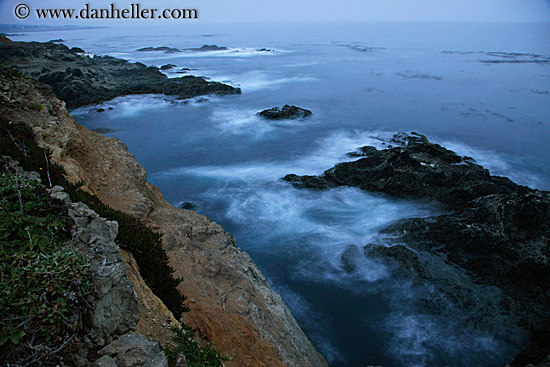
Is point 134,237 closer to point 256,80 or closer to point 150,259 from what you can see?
point 150,259

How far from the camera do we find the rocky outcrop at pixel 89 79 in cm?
3291

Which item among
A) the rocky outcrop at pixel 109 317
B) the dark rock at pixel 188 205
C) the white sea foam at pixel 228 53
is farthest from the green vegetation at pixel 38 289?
the white sea foam at pixel 228 53

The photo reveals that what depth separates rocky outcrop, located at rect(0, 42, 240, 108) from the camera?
108ft

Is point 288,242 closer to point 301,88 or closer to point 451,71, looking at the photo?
point 301,88

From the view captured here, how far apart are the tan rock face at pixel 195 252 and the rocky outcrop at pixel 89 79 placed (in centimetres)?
2487

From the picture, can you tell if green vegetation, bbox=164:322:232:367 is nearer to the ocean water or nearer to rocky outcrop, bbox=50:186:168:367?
rocky outcrop, bbox=50:186:168:367

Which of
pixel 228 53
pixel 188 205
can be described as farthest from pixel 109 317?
pixel 228 53

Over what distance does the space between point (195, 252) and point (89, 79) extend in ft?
117

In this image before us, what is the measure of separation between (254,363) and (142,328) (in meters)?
2.03

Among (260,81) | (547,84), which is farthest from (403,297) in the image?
(547,84)

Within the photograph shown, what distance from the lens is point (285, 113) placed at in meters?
30.5

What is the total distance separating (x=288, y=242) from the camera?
1386 cm

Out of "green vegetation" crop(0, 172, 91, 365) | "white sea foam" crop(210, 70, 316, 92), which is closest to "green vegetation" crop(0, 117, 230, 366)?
"green vegetation" crop(0, 172, 91, 365)

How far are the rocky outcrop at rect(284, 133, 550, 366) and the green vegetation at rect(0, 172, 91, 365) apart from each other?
31.9 ft
